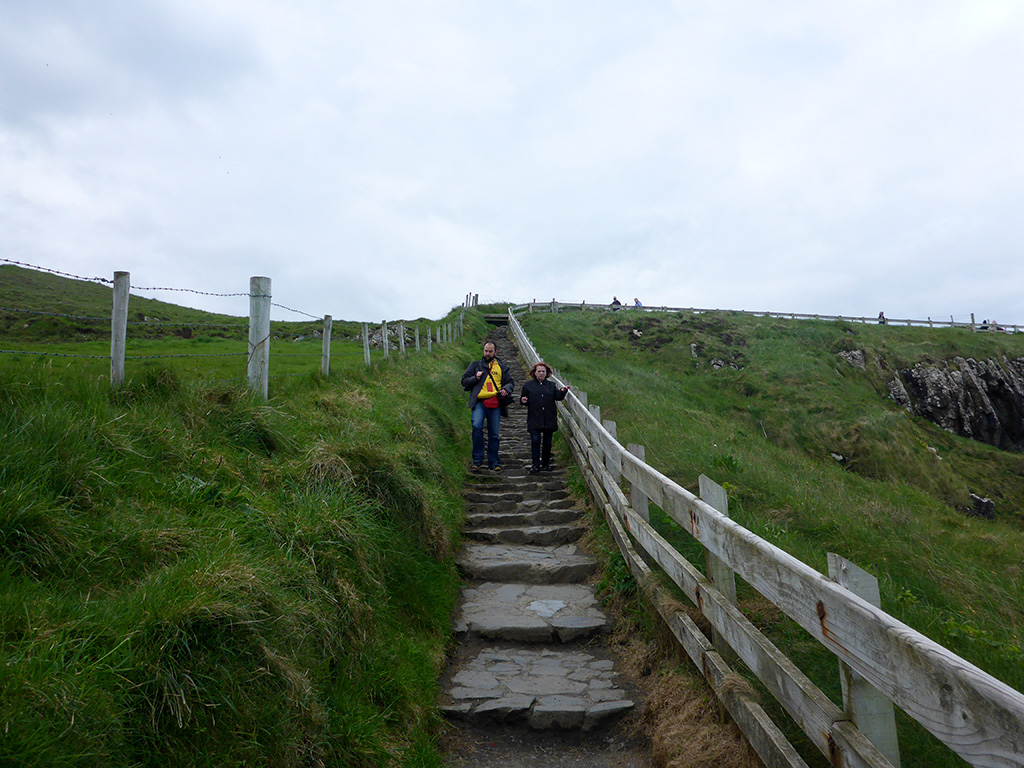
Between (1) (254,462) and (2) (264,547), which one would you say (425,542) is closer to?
(1) (254,462)

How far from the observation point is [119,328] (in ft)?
16.5

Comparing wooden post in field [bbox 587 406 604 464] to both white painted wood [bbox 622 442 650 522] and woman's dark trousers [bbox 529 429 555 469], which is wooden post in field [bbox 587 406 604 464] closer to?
woman's dark trousers [bbox 529 429 555 469]

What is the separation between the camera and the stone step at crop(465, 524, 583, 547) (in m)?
7.14

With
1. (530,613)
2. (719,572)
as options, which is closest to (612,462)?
(530,613)

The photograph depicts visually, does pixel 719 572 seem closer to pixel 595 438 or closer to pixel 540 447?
pixel 595 438

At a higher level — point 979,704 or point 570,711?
point 979,704

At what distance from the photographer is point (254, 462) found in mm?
4871

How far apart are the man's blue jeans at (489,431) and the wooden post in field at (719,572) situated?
20.4ft

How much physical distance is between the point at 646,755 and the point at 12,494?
3.58 metres

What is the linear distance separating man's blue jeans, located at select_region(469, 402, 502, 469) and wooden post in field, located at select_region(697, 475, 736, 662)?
6.21 m

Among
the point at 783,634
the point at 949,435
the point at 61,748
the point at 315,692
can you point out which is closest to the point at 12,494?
the point at 61,748

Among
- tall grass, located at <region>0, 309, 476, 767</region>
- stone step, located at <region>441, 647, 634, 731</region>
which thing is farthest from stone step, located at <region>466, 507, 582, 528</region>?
stone step, located at <region>441, 647, 634, 731</region>

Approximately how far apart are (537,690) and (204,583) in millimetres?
2521

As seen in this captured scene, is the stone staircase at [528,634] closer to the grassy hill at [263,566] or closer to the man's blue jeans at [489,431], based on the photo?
the grassy hill at [263,566]
